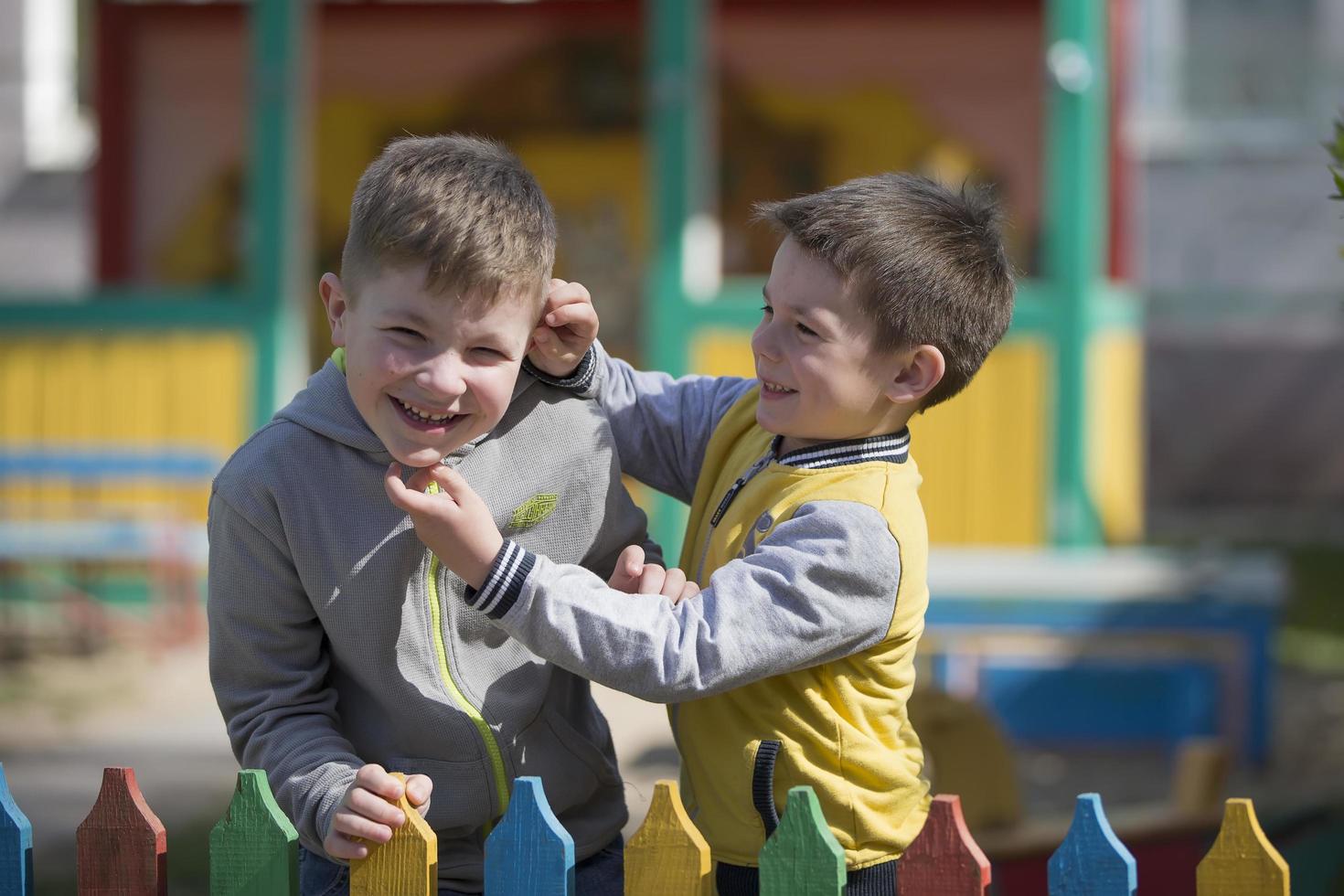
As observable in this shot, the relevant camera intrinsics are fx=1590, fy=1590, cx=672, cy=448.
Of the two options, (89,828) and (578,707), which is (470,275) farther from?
(89,828)

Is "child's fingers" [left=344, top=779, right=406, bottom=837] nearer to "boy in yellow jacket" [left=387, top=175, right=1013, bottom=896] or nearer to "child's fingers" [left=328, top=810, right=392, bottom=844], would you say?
"child's fingers" [left=328, top=810, right=392, bottom=844]

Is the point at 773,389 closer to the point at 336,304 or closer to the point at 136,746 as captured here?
the point at 336,304

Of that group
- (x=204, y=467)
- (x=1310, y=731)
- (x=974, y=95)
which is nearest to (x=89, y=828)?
(x=1310, y=731)

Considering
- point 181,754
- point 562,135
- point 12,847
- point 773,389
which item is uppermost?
point 562,135

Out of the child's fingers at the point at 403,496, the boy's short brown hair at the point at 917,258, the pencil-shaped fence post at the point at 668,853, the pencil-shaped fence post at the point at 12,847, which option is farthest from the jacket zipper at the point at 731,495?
the pencil-shaped fence post at the point at 12,847

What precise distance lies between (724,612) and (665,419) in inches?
21.2

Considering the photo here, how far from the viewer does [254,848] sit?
1860 millimetres

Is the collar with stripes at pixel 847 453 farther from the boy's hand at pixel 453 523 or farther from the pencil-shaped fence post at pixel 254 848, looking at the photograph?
the pencil-shaped fence post at pixel 254 848

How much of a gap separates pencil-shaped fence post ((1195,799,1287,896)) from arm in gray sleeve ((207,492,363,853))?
3.24 feet

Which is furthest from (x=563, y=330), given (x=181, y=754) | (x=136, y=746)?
(x=136, y=746)

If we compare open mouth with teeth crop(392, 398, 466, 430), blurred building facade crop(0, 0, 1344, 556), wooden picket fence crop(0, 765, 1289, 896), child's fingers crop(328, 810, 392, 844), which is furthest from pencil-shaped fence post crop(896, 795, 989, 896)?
blurred building facade crop(0, 0, 1344, 556)

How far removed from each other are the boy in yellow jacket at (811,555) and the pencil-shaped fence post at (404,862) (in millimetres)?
253

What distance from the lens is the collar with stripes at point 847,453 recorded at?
196 cm

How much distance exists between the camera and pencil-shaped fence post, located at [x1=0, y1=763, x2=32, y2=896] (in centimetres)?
193
